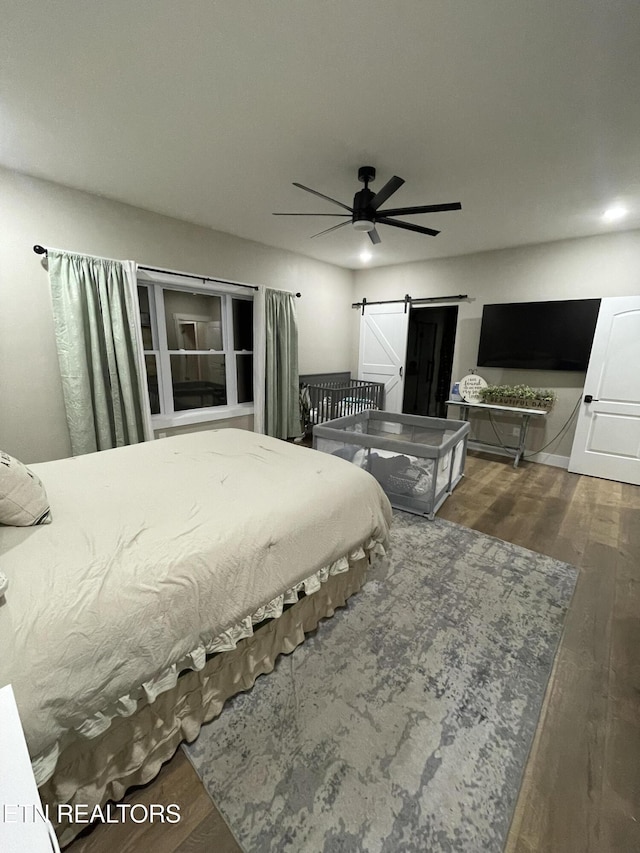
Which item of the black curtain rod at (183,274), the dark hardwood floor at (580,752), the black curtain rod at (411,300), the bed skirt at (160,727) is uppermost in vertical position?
the black curtain rod at (411,300)

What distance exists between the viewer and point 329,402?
4555mm

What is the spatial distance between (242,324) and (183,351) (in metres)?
0.88

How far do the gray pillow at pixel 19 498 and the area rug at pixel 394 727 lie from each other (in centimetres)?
102

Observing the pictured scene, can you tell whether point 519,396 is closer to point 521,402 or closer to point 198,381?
point 521,402

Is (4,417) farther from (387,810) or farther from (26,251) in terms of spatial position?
(387,810)

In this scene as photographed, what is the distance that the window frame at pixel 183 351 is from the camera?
3.35m

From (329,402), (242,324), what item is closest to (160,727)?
(329,402)

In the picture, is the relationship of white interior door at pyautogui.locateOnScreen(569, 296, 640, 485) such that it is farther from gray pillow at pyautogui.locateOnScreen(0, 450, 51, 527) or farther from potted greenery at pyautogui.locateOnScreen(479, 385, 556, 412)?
gray pillow at pyautogui.locateOnScreen(0, 450, 51, 527)

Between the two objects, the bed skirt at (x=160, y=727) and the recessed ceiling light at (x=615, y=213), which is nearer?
the bed skirt at (x=160, y=727)

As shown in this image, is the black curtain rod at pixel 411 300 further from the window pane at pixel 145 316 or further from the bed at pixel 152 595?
the bed at pixel 152 595

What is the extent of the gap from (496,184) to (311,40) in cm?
173

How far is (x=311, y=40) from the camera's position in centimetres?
136

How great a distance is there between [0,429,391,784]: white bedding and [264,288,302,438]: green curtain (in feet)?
7.97

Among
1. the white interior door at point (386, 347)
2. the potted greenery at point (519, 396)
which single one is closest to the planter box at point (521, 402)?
the potted greenery at point (519, 396)
